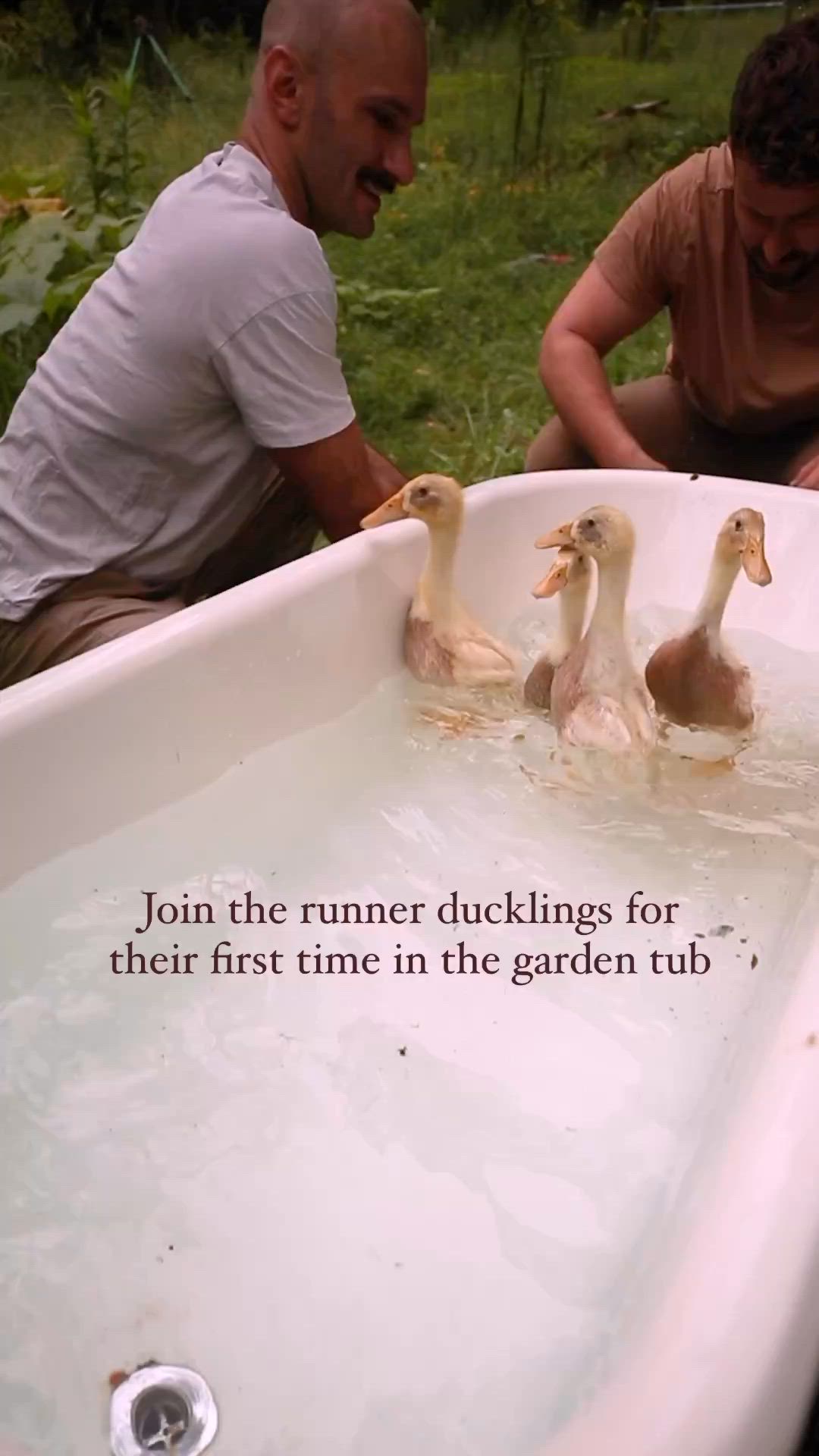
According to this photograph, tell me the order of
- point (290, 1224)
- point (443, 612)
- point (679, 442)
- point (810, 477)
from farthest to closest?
point (679, 442) < point (810, 477) < point (443, 612) < point (290, 1224)

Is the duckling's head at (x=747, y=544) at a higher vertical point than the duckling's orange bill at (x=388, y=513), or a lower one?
higher

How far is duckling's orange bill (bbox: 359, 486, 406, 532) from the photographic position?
1598 millimetres

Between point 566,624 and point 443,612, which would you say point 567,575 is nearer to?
point 566,624

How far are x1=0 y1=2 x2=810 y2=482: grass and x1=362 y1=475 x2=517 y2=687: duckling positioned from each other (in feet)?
4.67

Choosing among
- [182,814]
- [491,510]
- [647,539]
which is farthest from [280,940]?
[647,539]

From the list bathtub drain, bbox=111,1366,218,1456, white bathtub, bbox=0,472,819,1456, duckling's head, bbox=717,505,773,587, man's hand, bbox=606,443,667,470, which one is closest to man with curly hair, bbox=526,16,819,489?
man's hand, bbox=606,443,667,470

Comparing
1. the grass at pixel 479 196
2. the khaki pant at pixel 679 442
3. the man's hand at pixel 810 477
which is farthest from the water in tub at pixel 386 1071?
the grass at pixel 479 196

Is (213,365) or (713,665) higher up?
(213,365)

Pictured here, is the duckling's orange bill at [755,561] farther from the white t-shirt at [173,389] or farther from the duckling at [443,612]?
the white t-shirt at [173,389]

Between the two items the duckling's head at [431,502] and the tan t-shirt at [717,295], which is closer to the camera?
the duckling's head at [431,502]

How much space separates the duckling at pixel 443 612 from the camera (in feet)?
5.21

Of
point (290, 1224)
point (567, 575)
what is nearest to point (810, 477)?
point (567, 575)

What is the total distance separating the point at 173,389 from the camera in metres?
1.55

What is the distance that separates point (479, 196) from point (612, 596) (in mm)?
4179
